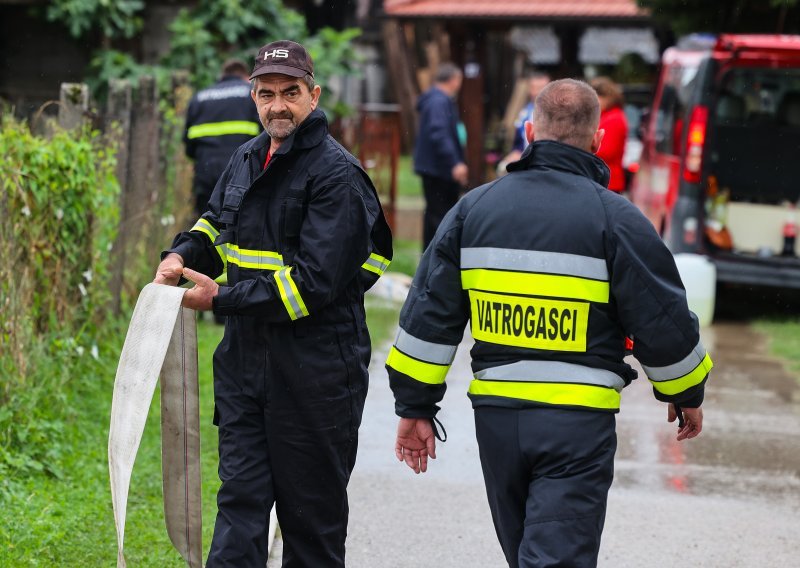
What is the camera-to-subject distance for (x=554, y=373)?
3.67 meters

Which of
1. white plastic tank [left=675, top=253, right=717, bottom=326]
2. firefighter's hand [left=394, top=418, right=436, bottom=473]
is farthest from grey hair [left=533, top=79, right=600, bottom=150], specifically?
white plastic tank [left=675, top=253, right=717, bottom=326]

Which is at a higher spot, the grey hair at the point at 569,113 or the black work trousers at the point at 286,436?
the grey hair at the point at 569,113

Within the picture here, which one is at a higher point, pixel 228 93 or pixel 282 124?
pixel 282 124

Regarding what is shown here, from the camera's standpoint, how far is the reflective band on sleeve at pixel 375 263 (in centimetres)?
433

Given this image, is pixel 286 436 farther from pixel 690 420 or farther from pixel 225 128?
pixel 225 128

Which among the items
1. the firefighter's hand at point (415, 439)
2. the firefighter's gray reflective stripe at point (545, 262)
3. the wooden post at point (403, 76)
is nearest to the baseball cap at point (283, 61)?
the firefighter's gray reflective stripe at point (545, 262)

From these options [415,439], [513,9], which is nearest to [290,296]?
[415,439]

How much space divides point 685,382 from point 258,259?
52.7 inches

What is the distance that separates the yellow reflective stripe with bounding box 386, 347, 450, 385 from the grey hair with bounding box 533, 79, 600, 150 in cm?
73

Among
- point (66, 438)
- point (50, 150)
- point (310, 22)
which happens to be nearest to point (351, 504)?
point (66, 438)

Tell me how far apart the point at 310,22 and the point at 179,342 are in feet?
46.4

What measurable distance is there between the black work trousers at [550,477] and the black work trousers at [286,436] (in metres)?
0.59

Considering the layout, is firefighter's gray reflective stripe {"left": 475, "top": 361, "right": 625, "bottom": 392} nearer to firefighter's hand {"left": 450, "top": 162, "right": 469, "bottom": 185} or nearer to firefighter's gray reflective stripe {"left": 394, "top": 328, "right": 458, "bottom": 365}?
firefighter's gray reflective stripe {"left": 394, "top": 328, "right": 458, "bottom": 365}

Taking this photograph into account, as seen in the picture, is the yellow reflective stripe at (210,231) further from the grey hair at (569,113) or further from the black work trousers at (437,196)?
the black work trousers at (437,196)
